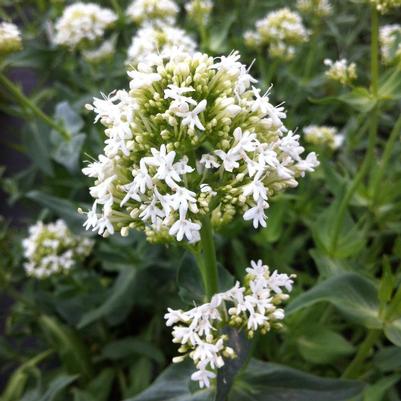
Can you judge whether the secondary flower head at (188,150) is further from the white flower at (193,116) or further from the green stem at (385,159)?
the green stem at (385,159)

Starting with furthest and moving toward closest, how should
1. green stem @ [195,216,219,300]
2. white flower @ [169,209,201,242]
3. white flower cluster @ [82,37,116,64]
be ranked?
white flower cluster @ [82,37,116,64], green stem @ [195,216,219,300], white flower @ [169,209,201,242]

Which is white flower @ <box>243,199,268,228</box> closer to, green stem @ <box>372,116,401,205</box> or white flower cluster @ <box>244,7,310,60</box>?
green stem @ <box>372,116,401,205</box>

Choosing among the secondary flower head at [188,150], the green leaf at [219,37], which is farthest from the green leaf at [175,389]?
the green leaf at [219,37]

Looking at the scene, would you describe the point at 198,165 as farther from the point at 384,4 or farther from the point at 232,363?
the point at 384,4

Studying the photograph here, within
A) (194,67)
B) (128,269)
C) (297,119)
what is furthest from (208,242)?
(297,119)

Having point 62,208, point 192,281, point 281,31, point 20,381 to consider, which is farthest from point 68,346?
point 281,31

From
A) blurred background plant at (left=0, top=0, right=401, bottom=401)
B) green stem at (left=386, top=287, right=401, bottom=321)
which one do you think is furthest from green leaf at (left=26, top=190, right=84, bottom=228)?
green stem at (left=386, top=287, right=401, bottom=321)

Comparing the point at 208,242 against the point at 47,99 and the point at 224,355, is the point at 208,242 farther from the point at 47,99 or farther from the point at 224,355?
the point at 47,99
